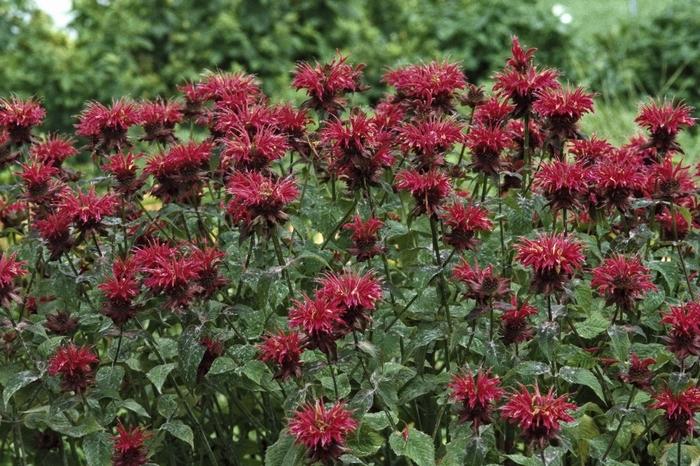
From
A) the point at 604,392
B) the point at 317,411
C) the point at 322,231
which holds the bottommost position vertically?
the point at 604,392

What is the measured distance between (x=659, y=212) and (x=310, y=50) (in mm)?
5502

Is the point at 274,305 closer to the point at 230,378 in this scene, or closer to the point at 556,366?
the point at 230,378

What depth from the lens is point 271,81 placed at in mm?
7195

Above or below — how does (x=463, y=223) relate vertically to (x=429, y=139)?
below

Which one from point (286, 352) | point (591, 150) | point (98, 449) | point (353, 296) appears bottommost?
point (98, 449)

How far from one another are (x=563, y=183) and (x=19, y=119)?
123 centimetres

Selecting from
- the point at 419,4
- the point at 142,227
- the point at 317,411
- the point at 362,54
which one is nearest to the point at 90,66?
the point at 362,54

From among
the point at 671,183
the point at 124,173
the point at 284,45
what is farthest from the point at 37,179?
the point at 284,45

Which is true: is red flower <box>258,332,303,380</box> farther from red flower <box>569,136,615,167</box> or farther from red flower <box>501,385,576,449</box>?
red flower <box>569,136,615,167</box>

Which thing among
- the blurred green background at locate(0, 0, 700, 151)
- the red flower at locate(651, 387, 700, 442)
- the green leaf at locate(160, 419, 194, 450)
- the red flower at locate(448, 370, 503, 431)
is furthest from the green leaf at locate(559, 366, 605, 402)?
the blurred green background at locate(0, 0, 700, 151)

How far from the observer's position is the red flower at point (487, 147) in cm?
215

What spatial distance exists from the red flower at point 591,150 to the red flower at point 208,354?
0.87 meters

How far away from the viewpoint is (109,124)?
2.37 metres

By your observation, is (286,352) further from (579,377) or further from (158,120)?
(158,120)
